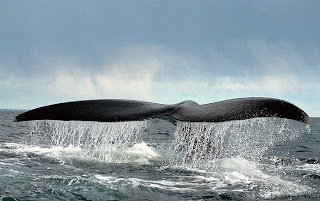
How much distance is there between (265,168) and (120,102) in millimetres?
4562

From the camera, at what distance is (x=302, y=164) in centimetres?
1034

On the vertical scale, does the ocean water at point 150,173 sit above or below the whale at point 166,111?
below

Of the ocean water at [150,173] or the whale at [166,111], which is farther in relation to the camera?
the ocean water at [150,173]

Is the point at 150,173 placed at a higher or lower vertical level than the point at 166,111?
lower

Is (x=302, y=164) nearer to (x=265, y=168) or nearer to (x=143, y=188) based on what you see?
(x=265, y=168)

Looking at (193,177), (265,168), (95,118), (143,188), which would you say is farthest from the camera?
(265,168)

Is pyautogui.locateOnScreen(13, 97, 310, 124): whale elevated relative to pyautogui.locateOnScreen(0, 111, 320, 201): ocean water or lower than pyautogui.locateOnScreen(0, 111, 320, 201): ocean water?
elevated

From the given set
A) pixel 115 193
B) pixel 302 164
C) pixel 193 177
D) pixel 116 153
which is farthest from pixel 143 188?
pixel 302 164

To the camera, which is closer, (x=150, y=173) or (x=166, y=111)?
(x=166, y=111)

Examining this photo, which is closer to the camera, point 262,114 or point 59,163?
point 262,114

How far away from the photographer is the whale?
4.59m

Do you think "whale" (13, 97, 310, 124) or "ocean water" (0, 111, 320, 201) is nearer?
Answer: "whale" (13, 97, 310, 124)

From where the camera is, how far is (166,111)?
5535 millimetres

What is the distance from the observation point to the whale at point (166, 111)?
181 inches
